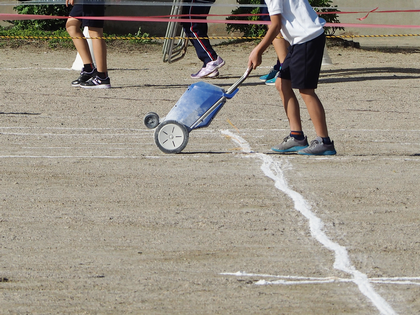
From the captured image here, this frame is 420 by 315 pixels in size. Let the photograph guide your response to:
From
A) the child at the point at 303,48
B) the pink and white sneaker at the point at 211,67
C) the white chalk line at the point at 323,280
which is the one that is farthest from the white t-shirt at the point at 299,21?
the pink and white sneaker at the point at 211,67

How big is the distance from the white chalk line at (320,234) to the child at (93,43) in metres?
3.86

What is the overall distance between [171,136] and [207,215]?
1645 mm

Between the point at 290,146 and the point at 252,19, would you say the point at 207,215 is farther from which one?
the point at 252,19

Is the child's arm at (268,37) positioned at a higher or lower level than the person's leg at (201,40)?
higher

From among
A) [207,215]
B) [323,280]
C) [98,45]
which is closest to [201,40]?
[98,45]

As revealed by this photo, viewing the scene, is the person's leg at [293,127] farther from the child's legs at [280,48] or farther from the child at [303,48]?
the child's legs at [280,48]

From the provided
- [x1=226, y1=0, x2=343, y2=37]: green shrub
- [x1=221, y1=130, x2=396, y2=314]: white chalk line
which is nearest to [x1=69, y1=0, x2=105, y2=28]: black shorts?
[x1=221, y1=130, x2=396, y2=314]: white chalk line

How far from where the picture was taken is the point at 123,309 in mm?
2977

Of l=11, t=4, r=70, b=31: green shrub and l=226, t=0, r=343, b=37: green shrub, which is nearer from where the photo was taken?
l=226, t=0, r=343, b=37: green shrub

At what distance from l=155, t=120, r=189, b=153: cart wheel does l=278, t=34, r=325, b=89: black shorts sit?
95 cm

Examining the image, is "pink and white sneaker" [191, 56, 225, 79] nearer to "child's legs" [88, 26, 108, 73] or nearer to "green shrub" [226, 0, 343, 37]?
"child's legs" [88, 26, 108, 73]

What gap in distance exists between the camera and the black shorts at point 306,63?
5.62 m

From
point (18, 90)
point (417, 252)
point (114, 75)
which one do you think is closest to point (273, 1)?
point (417, 252)

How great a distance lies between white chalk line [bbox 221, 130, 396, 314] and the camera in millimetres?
3100
